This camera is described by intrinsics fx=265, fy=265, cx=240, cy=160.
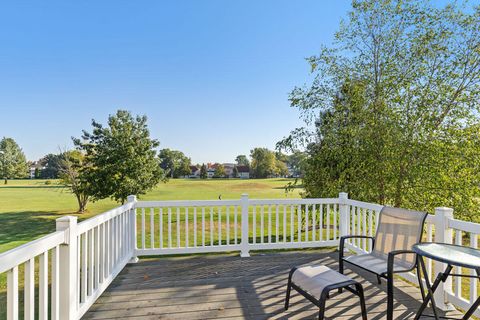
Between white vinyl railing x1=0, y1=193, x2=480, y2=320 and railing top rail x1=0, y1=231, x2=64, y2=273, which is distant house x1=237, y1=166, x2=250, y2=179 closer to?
white vinyl railing x1=0, y1=193, x2=480, y2=320

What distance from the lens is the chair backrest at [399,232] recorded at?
2.48 metres

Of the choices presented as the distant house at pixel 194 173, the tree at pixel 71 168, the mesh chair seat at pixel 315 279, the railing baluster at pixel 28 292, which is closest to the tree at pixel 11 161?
the distant house at pixel 194 173

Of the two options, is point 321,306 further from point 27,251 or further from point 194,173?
point 194,173

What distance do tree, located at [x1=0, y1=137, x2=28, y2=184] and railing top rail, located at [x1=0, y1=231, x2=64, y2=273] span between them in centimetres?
4953

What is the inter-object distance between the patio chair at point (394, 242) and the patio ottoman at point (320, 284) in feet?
1.19

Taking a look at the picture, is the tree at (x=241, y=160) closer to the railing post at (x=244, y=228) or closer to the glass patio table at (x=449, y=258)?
the railing post at (x=244, y=228)

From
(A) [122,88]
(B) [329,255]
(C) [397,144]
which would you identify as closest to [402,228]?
(B) [329,255]

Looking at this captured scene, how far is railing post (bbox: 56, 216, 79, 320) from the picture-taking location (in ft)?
6.59

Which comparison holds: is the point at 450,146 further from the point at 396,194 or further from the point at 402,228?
the point at 402,228

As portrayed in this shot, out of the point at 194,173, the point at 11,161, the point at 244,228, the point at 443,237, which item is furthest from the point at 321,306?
the point at 194,173

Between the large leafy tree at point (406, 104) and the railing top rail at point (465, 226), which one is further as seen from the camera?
the large leafy tree at point (406, 104)

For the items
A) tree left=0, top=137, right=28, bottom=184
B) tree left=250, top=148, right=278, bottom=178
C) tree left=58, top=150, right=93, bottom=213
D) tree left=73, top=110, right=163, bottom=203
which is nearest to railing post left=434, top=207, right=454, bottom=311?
tree left=73, top=110, right=163, bottom=203

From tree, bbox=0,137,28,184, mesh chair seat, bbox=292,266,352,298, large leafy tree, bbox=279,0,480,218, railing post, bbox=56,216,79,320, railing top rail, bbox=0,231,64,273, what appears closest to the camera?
railing top rail, bbox=0,231,64,273

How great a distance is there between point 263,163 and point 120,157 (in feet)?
110
